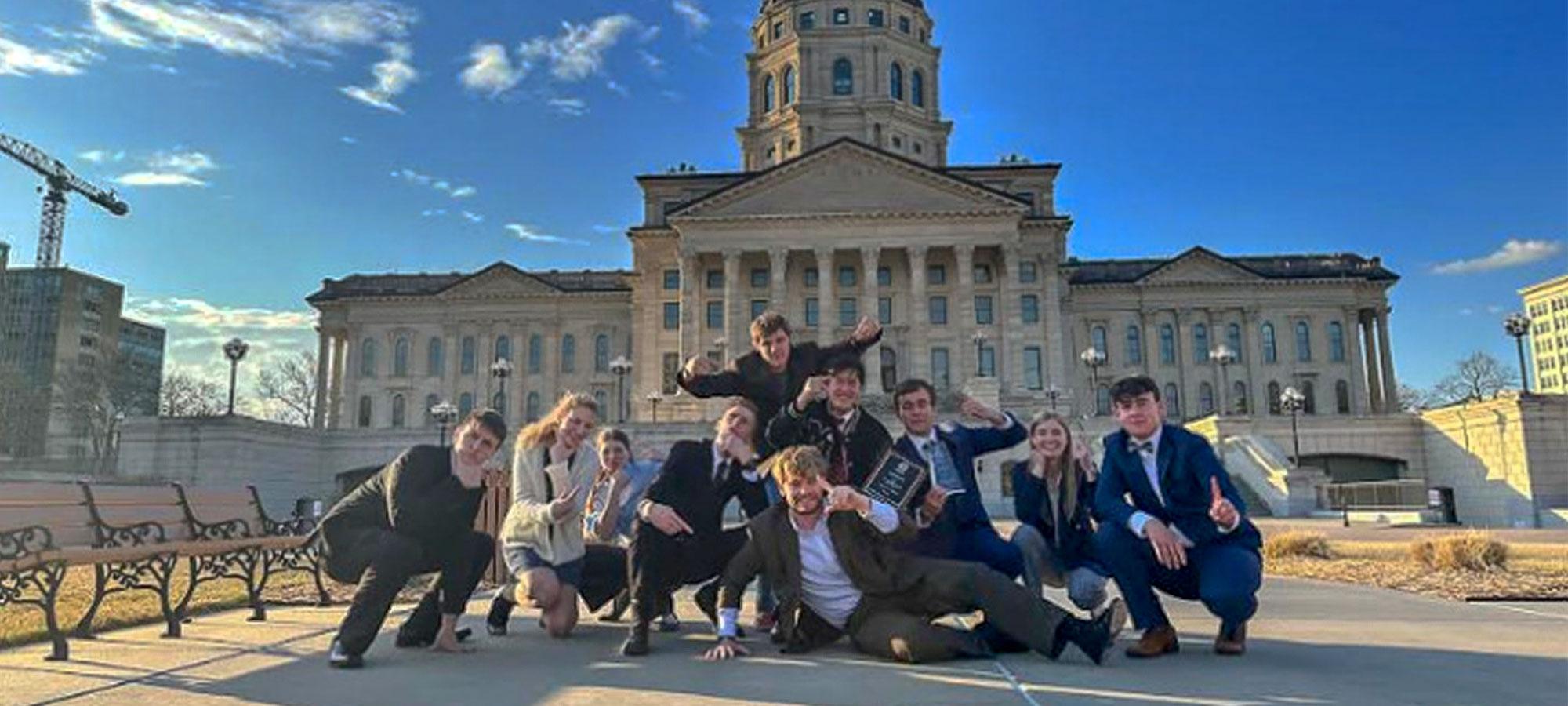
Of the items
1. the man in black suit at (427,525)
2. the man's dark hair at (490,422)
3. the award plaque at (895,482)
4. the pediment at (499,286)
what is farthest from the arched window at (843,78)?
the award plaque at (895,482)

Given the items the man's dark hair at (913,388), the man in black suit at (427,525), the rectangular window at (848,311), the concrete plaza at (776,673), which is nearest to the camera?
the concrete plaza at (776,673)

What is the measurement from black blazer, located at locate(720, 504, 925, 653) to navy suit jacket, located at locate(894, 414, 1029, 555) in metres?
0.56

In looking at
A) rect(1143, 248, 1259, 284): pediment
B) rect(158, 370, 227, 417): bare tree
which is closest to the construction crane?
rect(158, 370, 227, 417): bare tree

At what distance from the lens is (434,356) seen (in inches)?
2643

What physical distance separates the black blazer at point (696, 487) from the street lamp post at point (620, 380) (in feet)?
145

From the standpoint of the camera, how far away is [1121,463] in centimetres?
603

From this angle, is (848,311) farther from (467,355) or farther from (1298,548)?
(1298,548)

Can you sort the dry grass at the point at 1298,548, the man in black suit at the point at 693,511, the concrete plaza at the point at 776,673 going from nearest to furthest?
the concrete plaza at the point at 776,673
the man in black suit at the point at 693,511
the dry grass at the point at 1298,548

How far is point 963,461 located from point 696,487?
185 cm

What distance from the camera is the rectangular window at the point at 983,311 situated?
57.3 meters

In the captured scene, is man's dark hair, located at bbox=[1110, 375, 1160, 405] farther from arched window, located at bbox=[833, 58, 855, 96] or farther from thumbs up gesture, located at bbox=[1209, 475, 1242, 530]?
arched window, located at bbox=[833, 58, 855, 96]

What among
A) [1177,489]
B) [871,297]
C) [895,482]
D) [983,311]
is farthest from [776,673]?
[983,311]

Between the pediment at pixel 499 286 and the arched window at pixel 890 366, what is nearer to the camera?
the arched window at pixel 890 366

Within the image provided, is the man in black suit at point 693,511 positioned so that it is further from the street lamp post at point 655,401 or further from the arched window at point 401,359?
the arched window at point 401,359
